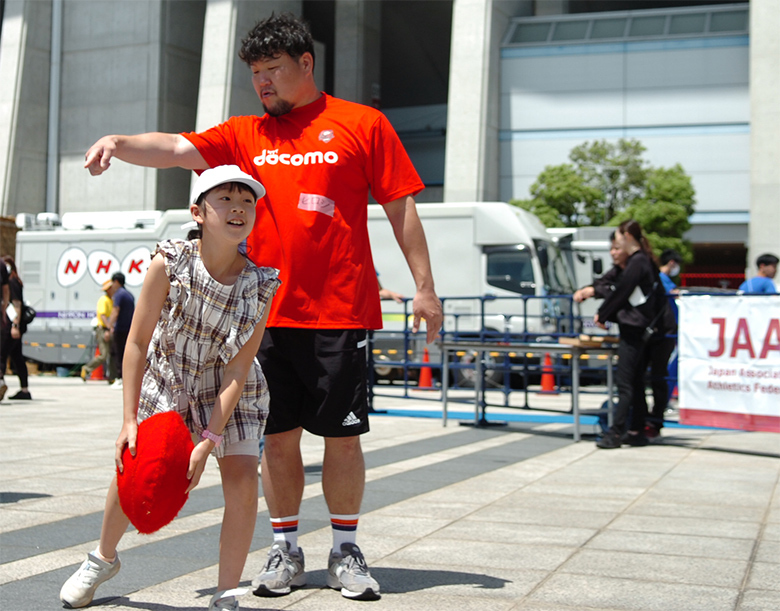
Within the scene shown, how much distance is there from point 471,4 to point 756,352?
24.2 m

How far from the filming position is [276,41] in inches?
147

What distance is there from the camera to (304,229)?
3.77 metres

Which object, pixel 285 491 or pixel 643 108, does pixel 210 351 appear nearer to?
pixel 285 491

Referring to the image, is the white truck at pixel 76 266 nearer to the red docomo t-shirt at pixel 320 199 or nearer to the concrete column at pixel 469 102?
the concrete column at pixel 469 102

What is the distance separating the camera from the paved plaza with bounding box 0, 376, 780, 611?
12.0 feet

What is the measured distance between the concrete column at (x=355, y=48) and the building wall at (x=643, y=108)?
568 cm

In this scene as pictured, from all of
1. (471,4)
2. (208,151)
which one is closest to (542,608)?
(208,151)

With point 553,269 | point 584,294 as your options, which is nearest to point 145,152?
point 584,294

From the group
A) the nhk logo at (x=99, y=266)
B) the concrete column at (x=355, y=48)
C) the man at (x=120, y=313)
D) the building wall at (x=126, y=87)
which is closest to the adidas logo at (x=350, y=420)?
the man at (x=120, y=313)

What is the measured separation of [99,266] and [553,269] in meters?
9.84

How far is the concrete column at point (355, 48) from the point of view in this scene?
122 feet

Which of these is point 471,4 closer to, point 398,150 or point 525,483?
point 525,483

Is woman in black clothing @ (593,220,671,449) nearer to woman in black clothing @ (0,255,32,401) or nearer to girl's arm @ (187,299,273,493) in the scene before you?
girl's arm @ (187,299,273,493)

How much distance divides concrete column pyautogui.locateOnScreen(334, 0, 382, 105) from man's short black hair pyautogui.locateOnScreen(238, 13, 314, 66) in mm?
33694
